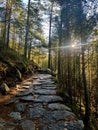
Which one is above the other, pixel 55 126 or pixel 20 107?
pixel 20 107

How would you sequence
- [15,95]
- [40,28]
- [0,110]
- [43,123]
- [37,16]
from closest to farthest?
[43,123] → [0,110] → [15,95] → [37,16] → [40,28]

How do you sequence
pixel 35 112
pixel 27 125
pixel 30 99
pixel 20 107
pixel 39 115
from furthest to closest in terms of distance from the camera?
1. pixel 30 99
2. pixel 20 107
3. pixel 35 112
4. pixel 39 115
5. pixel 27 125

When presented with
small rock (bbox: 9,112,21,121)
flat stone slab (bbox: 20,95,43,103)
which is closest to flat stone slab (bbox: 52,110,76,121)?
small rock (bbox: 9,112,21,121)

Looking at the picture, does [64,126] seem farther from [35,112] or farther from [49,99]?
[49,99]

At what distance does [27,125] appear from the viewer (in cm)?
495

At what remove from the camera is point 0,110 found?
5957 mm

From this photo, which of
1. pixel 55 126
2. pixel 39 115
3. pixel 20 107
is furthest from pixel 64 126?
pixel 20 107

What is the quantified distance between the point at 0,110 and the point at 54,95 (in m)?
2.87

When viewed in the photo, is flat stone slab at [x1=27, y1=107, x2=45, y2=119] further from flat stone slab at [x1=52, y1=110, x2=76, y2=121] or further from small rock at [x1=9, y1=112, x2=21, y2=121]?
flat stone slab at [x1=52, y1=110, x2=76, y2=121]

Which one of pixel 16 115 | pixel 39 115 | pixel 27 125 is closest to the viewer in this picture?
pixel 27 125

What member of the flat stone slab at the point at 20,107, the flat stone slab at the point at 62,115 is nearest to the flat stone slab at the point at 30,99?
the flat stone slab at the point at 20,107

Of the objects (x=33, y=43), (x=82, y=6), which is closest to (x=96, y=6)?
(x=82, y=6)

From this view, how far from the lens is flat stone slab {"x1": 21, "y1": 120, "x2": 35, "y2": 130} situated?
4.79 m

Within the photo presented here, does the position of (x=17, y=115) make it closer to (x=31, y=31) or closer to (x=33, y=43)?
(x=31, y=31)
